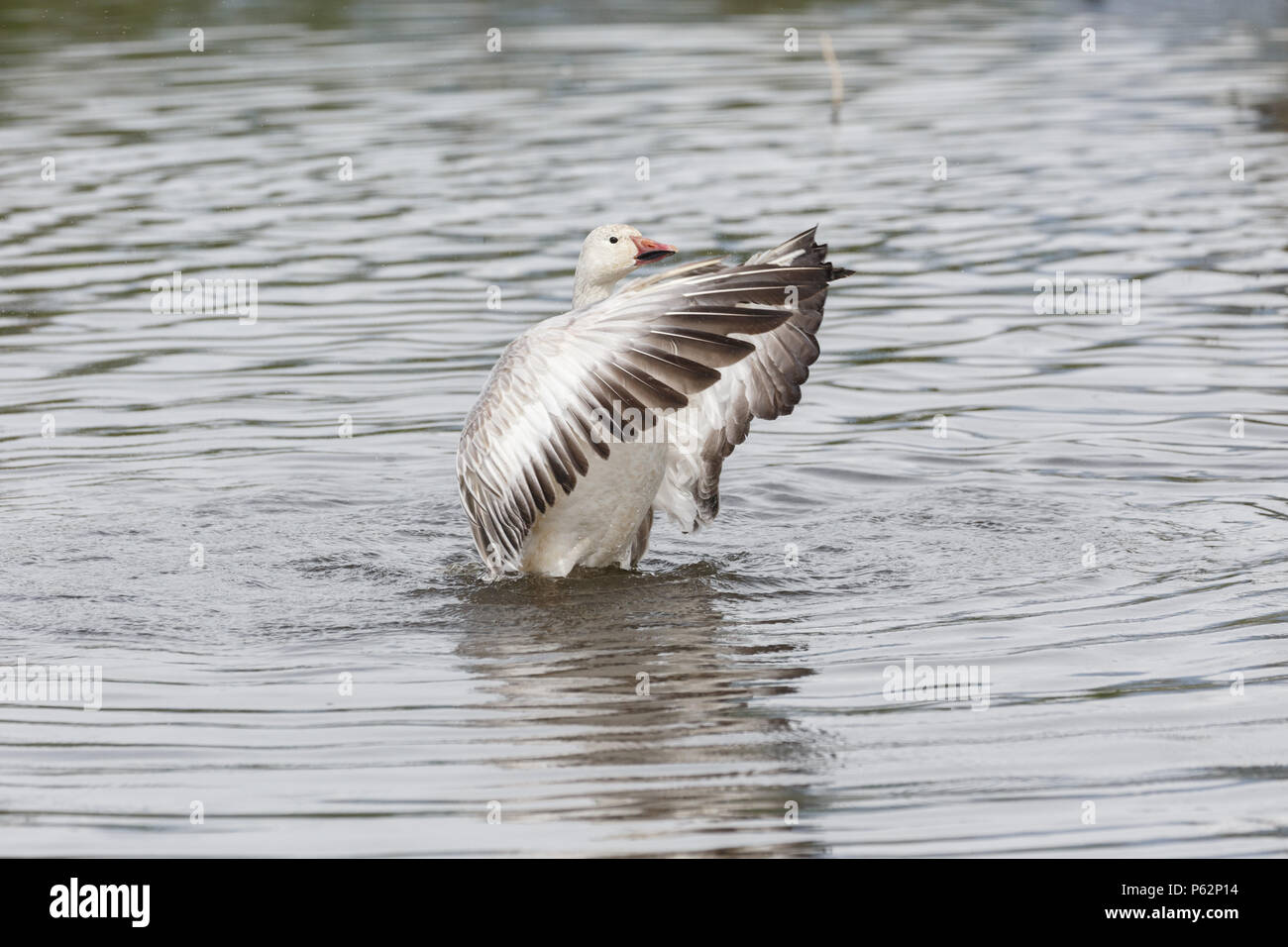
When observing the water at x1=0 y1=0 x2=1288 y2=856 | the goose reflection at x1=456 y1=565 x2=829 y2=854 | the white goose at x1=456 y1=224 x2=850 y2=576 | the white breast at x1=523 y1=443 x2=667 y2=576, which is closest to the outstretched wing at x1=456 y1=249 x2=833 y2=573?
the white goose at x1=456 y1=224 x2=850 y2=576

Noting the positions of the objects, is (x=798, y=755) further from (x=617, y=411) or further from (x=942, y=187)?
(x=942, y=187)

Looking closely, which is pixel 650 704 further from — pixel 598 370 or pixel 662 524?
pixel 662 524

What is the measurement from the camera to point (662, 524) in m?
10.8

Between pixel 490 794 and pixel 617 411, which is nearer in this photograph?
pixel 490 794

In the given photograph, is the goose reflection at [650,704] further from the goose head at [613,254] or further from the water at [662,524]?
the goose head at [613,254]

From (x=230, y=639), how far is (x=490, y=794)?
235 cm

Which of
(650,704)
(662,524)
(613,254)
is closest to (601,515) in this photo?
(613,254)

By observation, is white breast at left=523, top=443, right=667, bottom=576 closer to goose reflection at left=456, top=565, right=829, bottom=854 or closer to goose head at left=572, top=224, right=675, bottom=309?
goose reflection at left=456, top=565, right=829, bottom=854

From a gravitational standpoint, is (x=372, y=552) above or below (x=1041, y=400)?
below

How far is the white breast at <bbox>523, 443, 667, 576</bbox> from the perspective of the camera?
9062mm

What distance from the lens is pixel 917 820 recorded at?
6.27 m

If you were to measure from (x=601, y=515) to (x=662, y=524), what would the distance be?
158 cm

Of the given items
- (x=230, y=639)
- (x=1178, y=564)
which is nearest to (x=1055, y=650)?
(x=1178, y=564)

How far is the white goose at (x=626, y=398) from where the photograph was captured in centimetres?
793
